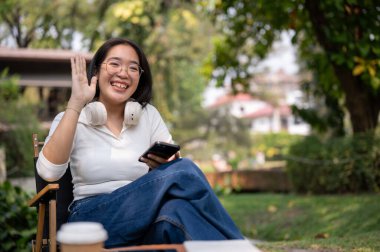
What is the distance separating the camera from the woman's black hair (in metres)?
3.24

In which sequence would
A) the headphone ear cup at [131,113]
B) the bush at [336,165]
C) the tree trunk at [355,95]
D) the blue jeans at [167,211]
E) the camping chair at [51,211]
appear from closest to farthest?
the camping chair at [51,211], the blue jeans at [167,211], the headphone ear cup at [131,113], the tree trunk at [355,95], the bush at [336,165]

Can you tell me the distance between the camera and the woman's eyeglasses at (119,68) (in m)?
3.16

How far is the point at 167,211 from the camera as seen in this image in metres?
2.51

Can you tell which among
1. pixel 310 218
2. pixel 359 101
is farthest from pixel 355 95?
pixel 310 218

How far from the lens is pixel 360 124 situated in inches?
363

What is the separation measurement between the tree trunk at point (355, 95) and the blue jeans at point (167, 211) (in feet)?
17.9

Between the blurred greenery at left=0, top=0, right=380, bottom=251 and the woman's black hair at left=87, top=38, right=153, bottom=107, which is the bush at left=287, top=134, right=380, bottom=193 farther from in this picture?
the woman's black hair at left=87, top=38, right=153, bottom=107

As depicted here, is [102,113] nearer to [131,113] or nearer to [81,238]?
[131,113]

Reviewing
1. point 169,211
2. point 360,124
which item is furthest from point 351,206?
point 169,211

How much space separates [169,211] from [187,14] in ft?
44.0

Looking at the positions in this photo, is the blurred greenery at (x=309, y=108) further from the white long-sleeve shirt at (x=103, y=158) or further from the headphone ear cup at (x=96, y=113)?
the headphone ear cup at (x=96, y=113)

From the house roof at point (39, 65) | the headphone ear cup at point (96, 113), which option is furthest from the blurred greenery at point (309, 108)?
the headphone ear cup at point (96, 113)

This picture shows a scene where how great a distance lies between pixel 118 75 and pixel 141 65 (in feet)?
0.70

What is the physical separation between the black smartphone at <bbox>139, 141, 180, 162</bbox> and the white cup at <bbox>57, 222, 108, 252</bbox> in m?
0.91
